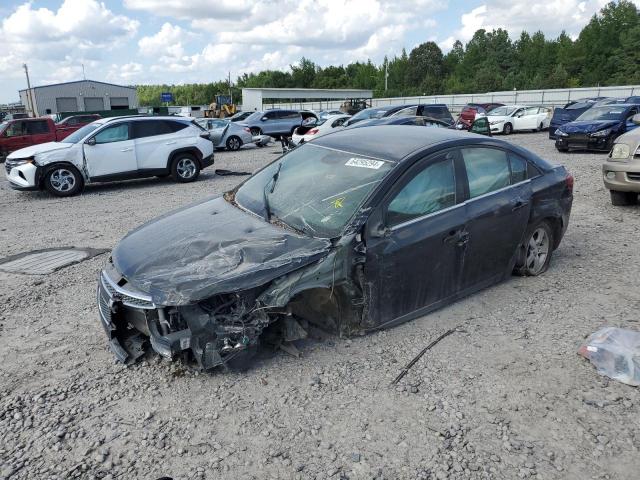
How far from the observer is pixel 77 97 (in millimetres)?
53531

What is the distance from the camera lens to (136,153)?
11367 millimetres

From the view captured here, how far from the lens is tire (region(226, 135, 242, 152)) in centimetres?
2011

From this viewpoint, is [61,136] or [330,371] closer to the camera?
[330,371]

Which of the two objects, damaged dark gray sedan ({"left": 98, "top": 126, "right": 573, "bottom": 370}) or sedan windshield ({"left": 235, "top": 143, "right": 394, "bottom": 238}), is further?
sedan windshield ({"left": 235, "top": 143, "right": 394, "bottom": 238})

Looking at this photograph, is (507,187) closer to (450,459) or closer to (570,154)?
(450,459)

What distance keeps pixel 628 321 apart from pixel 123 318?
4.12 meters

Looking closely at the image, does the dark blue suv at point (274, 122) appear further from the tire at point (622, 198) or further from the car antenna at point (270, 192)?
the car antenna at point (270, 192)

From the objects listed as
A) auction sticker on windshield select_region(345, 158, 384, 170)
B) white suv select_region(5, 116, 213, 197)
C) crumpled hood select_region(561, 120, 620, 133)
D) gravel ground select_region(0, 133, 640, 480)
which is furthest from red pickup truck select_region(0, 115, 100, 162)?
crumpled hood select_region(561, 120, 620, 133)

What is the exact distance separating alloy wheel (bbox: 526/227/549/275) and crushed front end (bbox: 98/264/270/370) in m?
3.01

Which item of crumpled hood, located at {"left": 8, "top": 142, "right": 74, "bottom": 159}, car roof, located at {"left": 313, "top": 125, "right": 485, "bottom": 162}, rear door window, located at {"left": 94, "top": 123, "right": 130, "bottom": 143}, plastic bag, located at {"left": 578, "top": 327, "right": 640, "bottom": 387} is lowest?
plastic bag, located at {"left": 578, "top": 327, "right": 640, "bottom": 387}

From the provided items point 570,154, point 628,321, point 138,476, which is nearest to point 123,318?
point 138,476

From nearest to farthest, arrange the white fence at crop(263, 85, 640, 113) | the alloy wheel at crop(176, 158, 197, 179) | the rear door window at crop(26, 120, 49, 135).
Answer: the alloy wheel at crop(176, 158, 197, 179) < the rear door window at crop(26, 120, 49, 135) < the white fence at crop(263, 85, 640, 113)

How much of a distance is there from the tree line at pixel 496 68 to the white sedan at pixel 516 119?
149 ft

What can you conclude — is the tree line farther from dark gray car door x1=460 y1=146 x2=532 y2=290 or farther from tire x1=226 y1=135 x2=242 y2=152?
dark gray car door x1=460 y1=146 x2=532 y2=290
